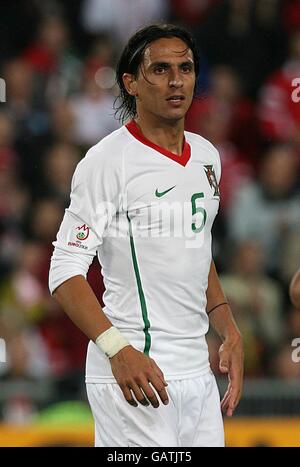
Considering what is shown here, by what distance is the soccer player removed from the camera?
3629 mm

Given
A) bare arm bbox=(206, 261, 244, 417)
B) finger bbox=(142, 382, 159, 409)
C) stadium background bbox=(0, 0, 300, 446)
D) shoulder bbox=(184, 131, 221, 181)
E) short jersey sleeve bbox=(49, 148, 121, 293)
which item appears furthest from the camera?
stadium background bbox=(0, 0, 300, 446)

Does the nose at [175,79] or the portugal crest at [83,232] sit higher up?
the nose at [175,79]

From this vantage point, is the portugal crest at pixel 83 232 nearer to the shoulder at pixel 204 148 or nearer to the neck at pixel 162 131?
the neck at pixel 162 131

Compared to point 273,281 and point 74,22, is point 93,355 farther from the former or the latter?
point 74,22

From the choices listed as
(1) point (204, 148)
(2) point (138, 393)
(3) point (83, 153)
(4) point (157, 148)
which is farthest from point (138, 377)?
(3) point (83, 153)

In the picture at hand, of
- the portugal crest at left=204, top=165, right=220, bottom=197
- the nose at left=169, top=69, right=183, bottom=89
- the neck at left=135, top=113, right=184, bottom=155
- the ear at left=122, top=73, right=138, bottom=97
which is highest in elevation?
the nose at left=169, top=69, right=183, bottom=89

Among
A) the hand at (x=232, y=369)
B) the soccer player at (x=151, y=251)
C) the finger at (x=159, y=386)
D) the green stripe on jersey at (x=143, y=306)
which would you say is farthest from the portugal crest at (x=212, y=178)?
the finger at (x=159, y=386)

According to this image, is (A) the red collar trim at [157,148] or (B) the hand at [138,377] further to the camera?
(A) the red collar trim at [157,148]

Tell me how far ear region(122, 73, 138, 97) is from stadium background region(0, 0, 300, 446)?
198 cm

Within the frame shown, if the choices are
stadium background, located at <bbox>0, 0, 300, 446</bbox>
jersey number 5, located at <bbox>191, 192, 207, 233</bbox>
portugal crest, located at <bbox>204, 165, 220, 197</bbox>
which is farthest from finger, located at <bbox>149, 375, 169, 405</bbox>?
stadium background, located at <bbox>0, 0, 300, 446</bbox>

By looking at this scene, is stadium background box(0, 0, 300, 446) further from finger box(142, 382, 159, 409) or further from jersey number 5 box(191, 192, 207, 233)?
finger box(142, 382, 159, 409)

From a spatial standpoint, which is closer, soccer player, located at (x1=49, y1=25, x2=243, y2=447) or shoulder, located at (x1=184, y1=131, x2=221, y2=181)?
soccer player, located at (x1=49, y1=25, x2=243, y2=447)

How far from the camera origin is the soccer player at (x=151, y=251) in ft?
11.9

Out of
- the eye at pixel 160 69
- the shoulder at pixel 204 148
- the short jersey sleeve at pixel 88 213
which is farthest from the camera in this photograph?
the shoulder at pixel 204 148
